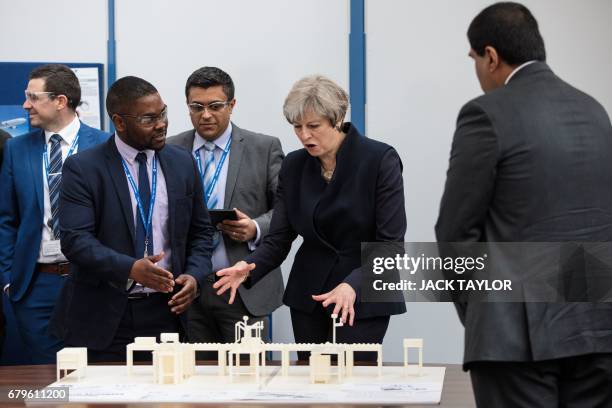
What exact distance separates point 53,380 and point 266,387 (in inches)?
28.6

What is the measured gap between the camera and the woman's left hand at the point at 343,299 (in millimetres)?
3307

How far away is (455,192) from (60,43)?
3872 mm

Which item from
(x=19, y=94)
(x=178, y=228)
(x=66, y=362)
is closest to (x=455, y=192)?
(x=66, y=362)

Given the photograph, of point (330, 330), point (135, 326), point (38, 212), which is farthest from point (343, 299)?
point (38, 212)

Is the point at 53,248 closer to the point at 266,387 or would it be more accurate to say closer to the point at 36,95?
the point at 36,95

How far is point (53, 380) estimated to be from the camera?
10.4 ft

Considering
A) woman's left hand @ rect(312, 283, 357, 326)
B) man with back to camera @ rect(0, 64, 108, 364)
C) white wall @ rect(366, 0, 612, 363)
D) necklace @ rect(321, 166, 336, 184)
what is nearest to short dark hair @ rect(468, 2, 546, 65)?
woman's left hand @ rect(312, 283, 357, 326)

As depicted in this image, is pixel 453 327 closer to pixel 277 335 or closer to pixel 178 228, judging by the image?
pixel 277 335

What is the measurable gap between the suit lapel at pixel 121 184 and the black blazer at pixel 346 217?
520 mm

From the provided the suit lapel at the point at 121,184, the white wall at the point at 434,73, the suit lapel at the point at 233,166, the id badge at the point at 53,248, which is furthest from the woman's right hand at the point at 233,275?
the white wall at the point at 434,73

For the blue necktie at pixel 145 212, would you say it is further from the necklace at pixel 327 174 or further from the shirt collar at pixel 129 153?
the necklace at pixel 327 174

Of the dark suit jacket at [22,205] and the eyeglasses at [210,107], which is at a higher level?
the eyeglasses at [210,107]

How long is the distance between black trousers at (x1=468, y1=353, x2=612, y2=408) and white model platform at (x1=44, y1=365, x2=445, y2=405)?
0.46 metres

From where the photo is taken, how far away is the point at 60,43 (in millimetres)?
5672
